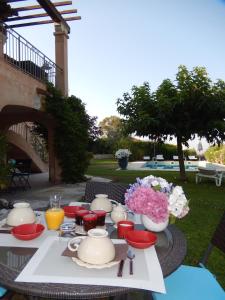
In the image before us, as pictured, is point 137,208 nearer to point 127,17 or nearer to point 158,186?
point 158,186

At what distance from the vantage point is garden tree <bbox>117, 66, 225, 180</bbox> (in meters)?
9.57

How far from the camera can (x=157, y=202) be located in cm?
173

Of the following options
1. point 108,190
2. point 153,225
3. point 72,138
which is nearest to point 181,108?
point 72,138

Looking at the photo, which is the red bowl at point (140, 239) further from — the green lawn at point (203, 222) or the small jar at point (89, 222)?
the green lawn at point (203, 222)

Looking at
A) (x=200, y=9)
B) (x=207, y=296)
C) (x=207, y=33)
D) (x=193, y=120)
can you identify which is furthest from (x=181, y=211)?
(x=207, y=33)

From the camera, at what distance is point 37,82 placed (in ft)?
27.8

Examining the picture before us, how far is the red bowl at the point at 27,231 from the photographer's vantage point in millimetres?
1595

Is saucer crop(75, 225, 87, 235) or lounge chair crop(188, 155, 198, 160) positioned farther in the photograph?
lounge chair crop(188, 155, 198, 160)

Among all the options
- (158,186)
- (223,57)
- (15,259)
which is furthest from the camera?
(223,57)

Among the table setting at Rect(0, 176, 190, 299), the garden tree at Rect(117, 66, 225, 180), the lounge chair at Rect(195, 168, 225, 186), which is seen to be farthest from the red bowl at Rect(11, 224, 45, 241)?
the lounge chair at Rect(195, 168, 225, 186)

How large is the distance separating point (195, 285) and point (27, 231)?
112 centimetres

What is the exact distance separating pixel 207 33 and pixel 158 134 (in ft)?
12.0

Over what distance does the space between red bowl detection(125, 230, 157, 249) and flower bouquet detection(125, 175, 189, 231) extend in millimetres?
147

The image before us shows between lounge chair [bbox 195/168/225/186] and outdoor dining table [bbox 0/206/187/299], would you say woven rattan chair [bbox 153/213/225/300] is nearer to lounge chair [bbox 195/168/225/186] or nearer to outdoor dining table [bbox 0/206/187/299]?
outdoor dining table [bbox 0/206/187/299]
